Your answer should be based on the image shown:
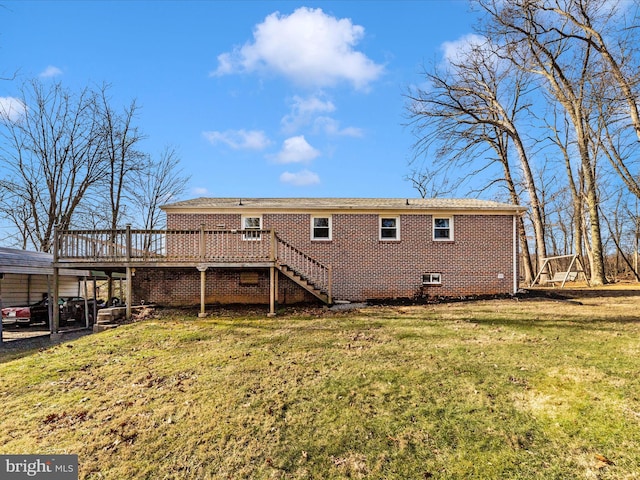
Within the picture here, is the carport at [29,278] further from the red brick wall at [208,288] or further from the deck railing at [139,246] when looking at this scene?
the red brick wall at [208,288]

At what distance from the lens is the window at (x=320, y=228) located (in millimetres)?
14961

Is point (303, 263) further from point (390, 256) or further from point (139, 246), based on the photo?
point (139, 246)

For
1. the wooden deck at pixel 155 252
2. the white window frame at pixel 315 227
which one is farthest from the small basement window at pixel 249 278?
the white window frame at pixel 315 227

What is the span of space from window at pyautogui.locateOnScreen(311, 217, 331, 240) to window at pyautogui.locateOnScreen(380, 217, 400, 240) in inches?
86.7

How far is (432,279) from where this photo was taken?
49.2ft

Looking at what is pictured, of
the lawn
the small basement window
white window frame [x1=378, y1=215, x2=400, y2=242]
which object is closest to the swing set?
white window frame [x1=378, y1=215, x2=400, y2=242]

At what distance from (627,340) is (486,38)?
13044 mm

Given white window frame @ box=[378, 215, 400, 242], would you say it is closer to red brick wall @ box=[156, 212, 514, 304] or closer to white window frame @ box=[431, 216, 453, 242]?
red brick wall @ box=[156, 212, 514, 304]

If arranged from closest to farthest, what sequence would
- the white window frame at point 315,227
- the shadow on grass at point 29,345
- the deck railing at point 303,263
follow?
the shadow on grass at point 29,345
the deck railing at point 303,263
the white window frame at point 315,227

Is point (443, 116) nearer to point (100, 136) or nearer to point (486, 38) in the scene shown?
point (486, 38)

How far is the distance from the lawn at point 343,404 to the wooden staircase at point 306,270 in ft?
12.8

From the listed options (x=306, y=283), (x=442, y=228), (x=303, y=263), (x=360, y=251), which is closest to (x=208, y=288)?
(x=303, y=263)

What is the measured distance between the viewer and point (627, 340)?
7.72m

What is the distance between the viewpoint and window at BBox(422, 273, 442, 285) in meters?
14.9
